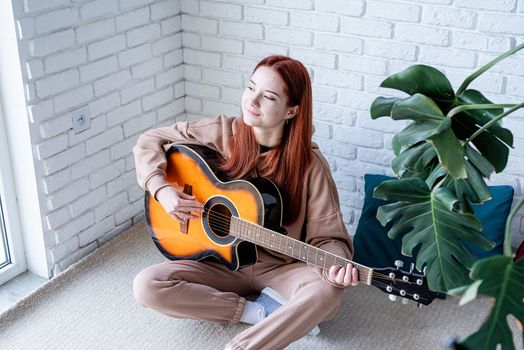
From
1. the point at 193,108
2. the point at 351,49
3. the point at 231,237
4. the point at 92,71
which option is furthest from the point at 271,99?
the point at 193,108

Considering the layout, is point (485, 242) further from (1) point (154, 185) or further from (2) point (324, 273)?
(1) point (154, 185)

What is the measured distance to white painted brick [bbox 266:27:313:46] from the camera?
105 inches

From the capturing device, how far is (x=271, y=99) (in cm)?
214

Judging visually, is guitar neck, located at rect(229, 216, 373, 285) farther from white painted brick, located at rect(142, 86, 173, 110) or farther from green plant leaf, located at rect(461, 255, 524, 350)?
white painted brick, located at rect(142, 86, 173, 110)

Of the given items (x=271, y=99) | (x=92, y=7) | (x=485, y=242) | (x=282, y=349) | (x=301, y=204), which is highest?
(x=92, y=7)

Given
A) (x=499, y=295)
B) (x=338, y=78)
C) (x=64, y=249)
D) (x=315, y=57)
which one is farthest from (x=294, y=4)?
(x=499, y=295)

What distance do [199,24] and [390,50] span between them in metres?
0.79

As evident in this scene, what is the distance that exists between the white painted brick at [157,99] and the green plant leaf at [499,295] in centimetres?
185

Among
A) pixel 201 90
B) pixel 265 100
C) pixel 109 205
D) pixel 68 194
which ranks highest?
pixel 265 100

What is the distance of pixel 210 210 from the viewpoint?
224 cm

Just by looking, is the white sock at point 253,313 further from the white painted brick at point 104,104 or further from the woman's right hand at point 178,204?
the white painted brick at point 104,104

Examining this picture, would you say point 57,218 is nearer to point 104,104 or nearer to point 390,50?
point 104,104

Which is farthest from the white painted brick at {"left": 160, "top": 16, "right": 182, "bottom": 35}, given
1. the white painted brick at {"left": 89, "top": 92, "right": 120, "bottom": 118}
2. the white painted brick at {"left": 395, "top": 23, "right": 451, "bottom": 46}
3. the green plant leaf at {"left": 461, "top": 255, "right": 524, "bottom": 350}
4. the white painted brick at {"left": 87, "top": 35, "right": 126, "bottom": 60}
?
the green plant leaf at {"left": 461, "top": 255, "right": 524, "bottom": 350}

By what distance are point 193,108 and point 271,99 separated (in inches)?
38.5
